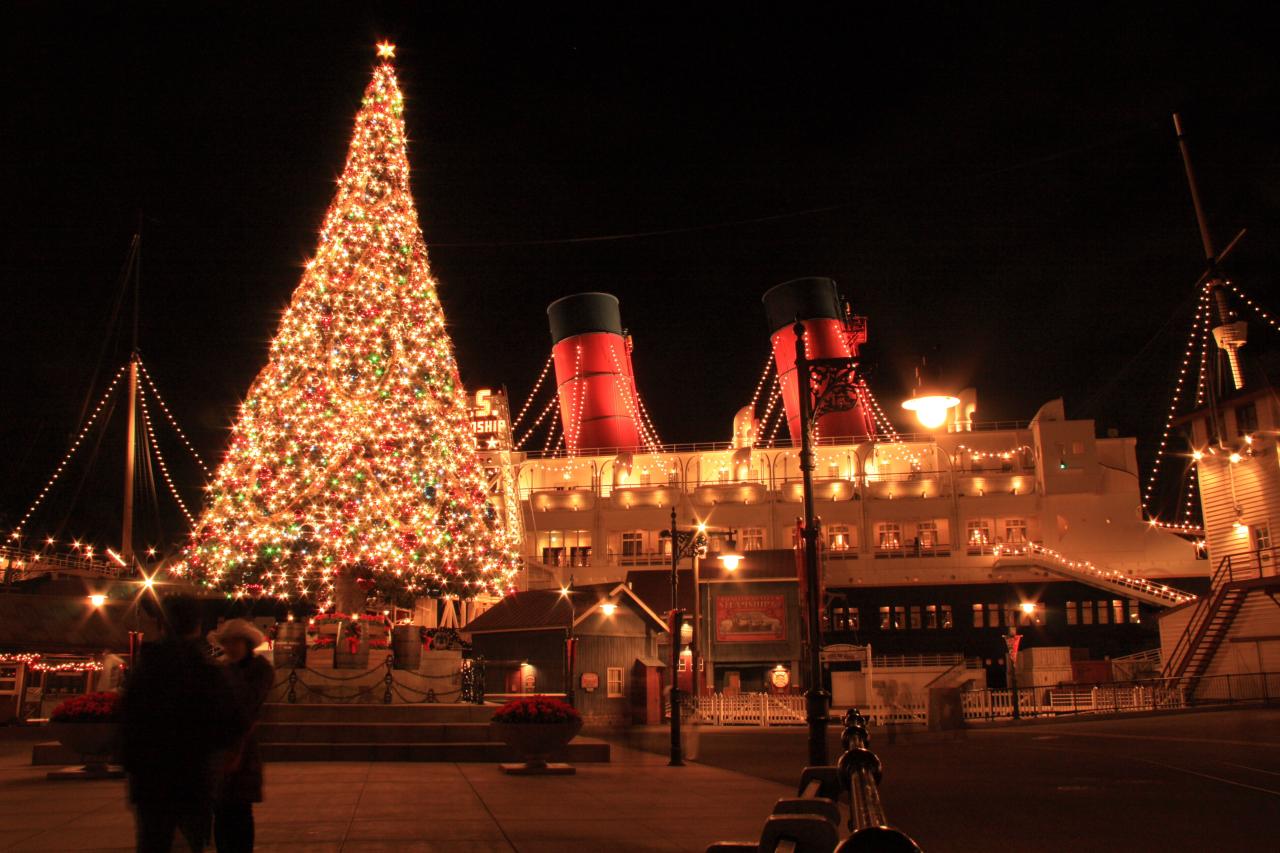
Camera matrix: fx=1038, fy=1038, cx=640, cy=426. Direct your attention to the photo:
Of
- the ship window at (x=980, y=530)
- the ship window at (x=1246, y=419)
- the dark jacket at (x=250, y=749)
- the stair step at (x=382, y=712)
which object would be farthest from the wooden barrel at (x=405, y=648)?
the ship window at (x=980, y=530)

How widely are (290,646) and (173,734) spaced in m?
17.5

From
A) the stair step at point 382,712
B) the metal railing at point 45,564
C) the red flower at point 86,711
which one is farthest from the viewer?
the metal railing at point 45,564

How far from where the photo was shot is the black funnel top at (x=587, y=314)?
201 feet

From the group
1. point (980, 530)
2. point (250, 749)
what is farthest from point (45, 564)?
point (980, 530)

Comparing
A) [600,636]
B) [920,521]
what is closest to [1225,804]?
[600,636]

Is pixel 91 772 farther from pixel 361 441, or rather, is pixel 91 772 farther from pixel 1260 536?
pixel 1260 536

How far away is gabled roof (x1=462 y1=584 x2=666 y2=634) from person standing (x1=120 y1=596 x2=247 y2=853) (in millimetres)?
26811

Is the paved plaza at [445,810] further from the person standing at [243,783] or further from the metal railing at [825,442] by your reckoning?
the metal railing at [825,442]

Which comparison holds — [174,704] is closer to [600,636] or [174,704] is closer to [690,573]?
[600,636]

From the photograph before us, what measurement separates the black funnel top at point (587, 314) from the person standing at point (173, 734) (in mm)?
56636

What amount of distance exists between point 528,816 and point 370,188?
567 inches

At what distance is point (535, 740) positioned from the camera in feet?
49.3

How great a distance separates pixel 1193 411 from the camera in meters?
36.2

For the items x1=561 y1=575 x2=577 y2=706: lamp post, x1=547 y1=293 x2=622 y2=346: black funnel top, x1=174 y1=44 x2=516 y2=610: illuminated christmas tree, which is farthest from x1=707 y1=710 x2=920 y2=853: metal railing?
x1=547 y1=293 x2=622 y2=346: black funnel top
